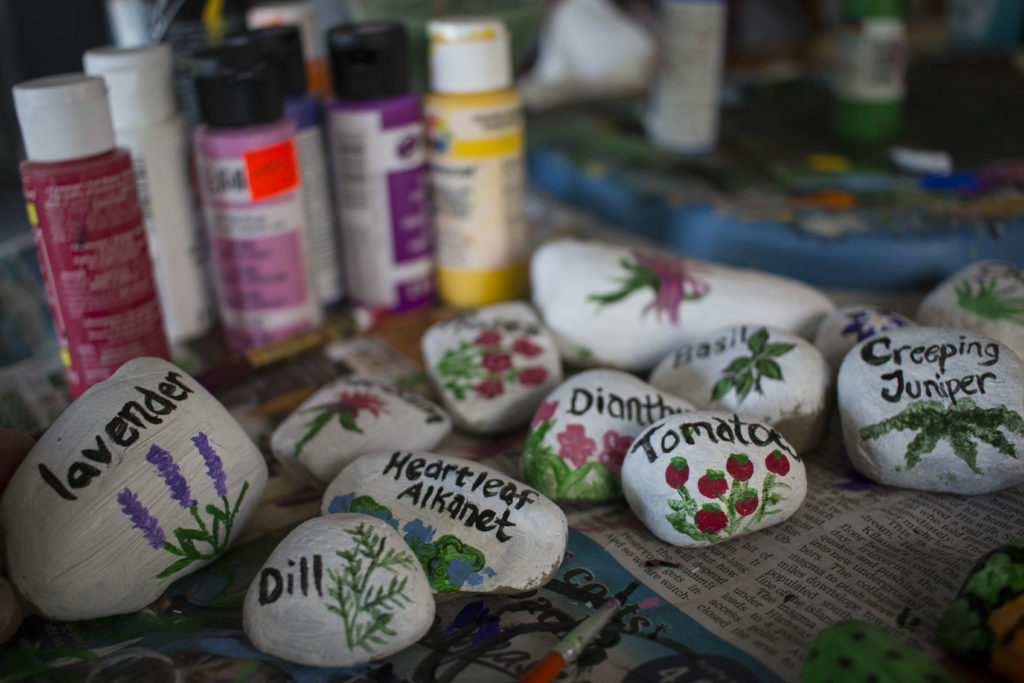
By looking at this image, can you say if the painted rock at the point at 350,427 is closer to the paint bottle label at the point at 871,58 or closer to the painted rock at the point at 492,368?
the painted rock at the point at 492,368

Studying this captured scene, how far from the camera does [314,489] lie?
0.58 metres

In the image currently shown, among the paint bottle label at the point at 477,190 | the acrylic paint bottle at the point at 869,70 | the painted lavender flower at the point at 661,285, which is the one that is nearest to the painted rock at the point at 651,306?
the painted lavender flower at the point at 661,285

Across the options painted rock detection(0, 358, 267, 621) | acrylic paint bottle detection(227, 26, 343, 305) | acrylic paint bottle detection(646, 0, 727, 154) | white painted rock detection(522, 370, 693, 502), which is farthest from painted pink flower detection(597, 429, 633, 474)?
acrylic paint bottle detection(646, 0, 727, 154)

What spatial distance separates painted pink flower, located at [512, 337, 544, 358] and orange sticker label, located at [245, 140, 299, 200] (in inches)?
8.5

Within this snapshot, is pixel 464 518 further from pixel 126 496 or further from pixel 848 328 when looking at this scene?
pixel 848 328

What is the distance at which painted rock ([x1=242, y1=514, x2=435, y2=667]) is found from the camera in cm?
42

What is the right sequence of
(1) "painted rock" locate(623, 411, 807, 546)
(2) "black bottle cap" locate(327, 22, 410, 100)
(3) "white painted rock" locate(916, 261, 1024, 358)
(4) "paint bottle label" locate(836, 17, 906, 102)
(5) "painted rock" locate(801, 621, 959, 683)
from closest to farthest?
(5) "painted rock" locate(801, 621, 959, 683) → (1) "painted rock" locate(623, 411, 807, 546) → (3) "white painted rock" locate(916, 261, 1024, 358) → (2) "black bottle cap" locate(327, 22, 410, 100) → (4) "paint bottle label" locate(836, 17, 906, 102)

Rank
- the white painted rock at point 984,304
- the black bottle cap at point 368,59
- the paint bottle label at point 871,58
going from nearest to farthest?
the white painted rock at point 984,304
the black bottle cap at point 368,59
the paint bottle label at point 871,58

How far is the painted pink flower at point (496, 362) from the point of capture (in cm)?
64

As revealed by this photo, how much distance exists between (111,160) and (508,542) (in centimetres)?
36

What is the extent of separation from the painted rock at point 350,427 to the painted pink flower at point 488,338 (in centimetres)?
7

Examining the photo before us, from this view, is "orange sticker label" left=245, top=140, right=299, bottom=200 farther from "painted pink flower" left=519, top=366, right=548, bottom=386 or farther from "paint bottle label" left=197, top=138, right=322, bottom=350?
"painted pink flower" left=519, top=366, right=548, bottom=386

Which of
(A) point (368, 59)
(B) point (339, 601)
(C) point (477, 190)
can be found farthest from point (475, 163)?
(B) point (339, 601)

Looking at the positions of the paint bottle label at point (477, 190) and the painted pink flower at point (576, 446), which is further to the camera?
the paint bottle label at point (477, 190)
